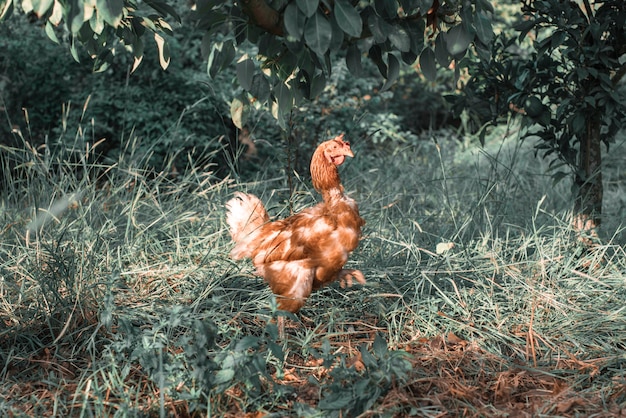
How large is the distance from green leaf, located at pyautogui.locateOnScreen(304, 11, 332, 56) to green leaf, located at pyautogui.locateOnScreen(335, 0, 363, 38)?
4 centimetres

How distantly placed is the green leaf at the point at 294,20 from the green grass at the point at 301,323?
3.15 feet

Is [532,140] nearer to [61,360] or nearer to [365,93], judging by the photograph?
[365,93]

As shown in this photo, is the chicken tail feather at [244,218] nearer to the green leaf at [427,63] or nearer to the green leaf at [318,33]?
the green leaf at [427,63]

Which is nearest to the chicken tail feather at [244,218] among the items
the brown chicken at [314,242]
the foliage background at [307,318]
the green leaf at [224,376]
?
the brown chicken at [314,242]

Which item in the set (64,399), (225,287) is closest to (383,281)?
(225,287)

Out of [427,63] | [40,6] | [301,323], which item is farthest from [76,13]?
[301,323]

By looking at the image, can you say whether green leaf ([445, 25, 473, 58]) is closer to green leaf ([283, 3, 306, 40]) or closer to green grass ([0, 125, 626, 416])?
green leaf ([283, 3, 306, 40])

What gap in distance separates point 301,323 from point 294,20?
158 cm

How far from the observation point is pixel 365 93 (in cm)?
780

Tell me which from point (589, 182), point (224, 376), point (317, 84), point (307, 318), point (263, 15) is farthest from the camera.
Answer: point (589, 182)

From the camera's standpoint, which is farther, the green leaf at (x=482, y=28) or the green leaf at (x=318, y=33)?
the green leaf at (x=482, y=28)

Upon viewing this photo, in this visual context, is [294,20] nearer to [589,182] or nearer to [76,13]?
[76,13]

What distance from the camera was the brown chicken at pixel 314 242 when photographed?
308 cm

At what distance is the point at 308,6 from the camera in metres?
1.96
